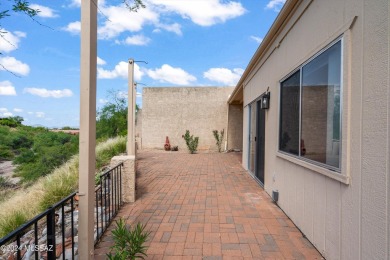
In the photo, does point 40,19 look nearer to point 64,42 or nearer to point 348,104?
point 64,42

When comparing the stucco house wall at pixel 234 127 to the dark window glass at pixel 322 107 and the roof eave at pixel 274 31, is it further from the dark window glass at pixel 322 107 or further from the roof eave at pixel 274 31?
the dark window glass at pixel 322 107

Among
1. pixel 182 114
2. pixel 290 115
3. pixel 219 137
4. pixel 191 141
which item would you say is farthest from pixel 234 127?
pixel 290 115

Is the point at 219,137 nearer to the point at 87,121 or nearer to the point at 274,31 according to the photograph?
the point at 274,31

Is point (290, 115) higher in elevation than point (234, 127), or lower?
higher

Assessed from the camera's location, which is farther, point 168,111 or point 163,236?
point 168,111

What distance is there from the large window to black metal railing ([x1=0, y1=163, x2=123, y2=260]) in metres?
2.42

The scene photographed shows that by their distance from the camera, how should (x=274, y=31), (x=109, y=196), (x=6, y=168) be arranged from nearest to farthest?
(x=109, y=196)
(x=274, y=31)
(x=6, y=168)

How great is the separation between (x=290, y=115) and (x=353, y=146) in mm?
1874

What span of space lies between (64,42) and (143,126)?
1255 cm

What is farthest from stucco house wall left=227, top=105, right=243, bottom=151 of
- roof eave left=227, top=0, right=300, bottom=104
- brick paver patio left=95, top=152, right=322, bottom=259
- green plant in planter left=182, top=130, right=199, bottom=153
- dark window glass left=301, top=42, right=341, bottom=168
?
dark window glass left=301, top=42, right=341, bottom=168

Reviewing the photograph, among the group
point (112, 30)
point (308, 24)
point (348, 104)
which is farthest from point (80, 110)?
point (308, 24)

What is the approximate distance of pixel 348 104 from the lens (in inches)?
89.4

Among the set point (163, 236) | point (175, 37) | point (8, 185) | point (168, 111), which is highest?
point (175, 37)

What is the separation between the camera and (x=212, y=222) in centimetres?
376
